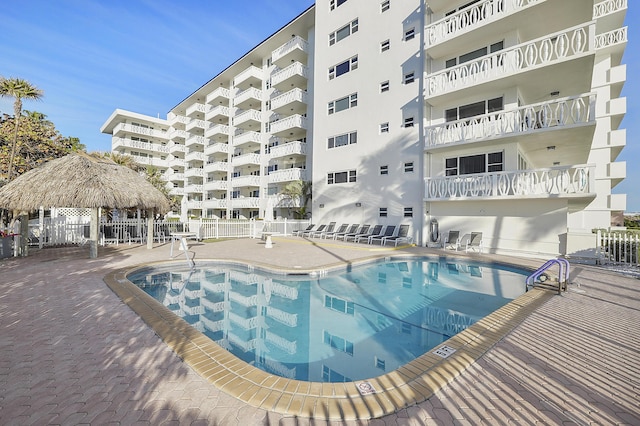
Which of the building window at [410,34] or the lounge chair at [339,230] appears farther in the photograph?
the lounge chair at [339,230]

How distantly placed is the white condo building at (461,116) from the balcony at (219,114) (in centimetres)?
1057

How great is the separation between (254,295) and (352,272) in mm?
3717

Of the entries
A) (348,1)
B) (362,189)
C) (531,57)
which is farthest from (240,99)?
(531,57)

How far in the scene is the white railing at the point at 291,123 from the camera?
75.3ft

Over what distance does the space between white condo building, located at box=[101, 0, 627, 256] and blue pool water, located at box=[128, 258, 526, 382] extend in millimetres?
4330

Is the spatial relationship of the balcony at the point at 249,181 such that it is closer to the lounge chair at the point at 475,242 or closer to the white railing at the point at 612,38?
the lounge chair at the point at 475,242

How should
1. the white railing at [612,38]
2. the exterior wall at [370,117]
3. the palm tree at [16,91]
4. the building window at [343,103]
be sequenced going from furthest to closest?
the building window at [343,103] → the exterior wall at [370,117] → the white railing at [612,38] → the palm tree at [16,91]

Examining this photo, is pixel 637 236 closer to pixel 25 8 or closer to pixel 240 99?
pixel 25 8

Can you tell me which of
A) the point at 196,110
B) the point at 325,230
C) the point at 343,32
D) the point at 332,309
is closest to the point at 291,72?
the point at 343,32

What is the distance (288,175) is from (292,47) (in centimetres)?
1151

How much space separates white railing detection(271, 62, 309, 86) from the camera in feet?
75.3

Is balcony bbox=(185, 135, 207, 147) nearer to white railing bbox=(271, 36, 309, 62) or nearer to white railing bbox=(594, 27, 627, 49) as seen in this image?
white railing bbox=(271, 36, 309, 62)

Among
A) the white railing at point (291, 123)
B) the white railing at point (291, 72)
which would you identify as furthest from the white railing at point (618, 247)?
the white railing at point (291, 72)

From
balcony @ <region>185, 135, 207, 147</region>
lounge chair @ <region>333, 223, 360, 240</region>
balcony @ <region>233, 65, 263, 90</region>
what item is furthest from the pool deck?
balcony @ <region>185, 135, 207, 147</region>
